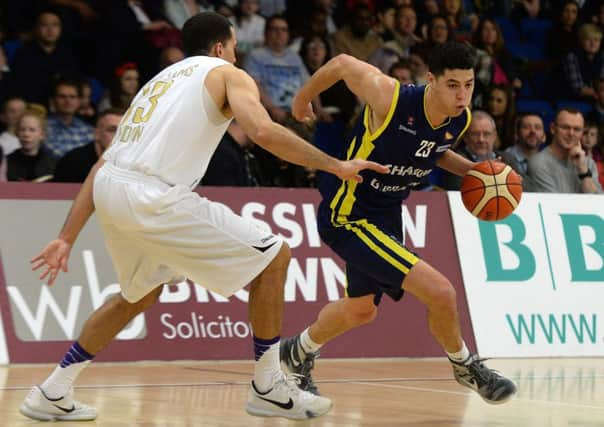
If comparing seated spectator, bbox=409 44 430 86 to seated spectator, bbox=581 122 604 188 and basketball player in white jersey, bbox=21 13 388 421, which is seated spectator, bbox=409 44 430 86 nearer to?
seated spectator, bbox=581 122 604 188

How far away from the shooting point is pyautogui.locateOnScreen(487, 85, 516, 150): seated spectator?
535 inches

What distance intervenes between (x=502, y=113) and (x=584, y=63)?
2940 mm

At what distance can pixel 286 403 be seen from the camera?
623cm

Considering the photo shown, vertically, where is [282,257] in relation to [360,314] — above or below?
above

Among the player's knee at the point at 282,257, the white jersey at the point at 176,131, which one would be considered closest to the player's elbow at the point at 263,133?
the white jersey at the point at 176,131

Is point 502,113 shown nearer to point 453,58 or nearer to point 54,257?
point 453,58

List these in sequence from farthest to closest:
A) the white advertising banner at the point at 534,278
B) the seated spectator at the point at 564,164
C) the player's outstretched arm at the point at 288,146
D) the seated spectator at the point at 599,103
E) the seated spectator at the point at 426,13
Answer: the seated spectator at the point at 426,13
the seated spectator at the point at 599,103
the seated spectator at the point at 564,164
the white advertising banner at the point at 534,278
the player's outstretched arm at the point at 288,146

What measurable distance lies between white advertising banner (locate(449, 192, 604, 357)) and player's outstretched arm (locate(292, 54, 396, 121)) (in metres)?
3.57

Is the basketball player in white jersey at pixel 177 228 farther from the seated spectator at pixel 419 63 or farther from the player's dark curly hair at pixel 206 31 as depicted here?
the seated spectator at pixel 419 63

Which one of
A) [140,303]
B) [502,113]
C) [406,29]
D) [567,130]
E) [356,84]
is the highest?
[356,84]

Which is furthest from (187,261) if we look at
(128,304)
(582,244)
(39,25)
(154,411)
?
(39,25)

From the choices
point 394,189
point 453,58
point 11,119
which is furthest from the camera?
point 11,119

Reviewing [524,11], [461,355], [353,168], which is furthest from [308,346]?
[524,11]

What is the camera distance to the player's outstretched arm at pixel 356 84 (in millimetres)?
6996
